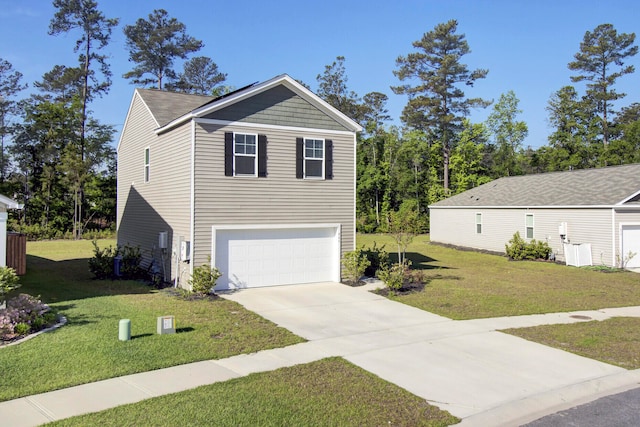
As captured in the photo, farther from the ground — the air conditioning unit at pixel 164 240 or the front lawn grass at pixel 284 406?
the air conditioning unit at pixel 164 240

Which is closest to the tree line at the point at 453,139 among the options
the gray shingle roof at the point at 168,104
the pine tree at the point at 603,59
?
the pine tree at the point at 603,59

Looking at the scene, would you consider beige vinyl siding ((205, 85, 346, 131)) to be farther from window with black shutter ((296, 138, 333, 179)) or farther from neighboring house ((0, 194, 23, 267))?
neighboring house ((0, 194, 23, 267))

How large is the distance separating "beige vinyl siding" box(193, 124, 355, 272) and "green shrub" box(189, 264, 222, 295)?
0.75 metres

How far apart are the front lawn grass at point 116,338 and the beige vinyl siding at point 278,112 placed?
227 inches

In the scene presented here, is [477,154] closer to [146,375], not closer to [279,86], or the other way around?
[279,86]

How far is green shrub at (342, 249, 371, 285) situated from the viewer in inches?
630

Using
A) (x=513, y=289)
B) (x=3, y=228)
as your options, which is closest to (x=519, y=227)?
(x=513, y=289)

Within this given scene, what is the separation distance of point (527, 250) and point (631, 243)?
15.4 feet

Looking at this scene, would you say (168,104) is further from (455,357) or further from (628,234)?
(628,234)

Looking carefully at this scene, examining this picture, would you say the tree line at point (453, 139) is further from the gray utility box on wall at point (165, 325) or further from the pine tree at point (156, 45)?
the gray utility box on wall at point (165, 325)

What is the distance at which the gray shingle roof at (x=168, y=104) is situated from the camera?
17.0 metres

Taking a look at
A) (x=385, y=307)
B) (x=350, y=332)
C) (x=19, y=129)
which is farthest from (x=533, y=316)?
(x=19, y=129)

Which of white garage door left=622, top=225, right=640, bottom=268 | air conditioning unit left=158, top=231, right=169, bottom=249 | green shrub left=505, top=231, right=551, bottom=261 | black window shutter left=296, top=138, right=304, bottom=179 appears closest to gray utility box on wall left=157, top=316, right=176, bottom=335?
air conditioning unit left=158, top=231, right=169, bottom=249

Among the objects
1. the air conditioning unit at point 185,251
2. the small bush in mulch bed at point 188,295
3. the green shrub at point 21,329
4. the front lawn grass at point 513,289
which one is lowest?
the front lawn grass at point 513,289
